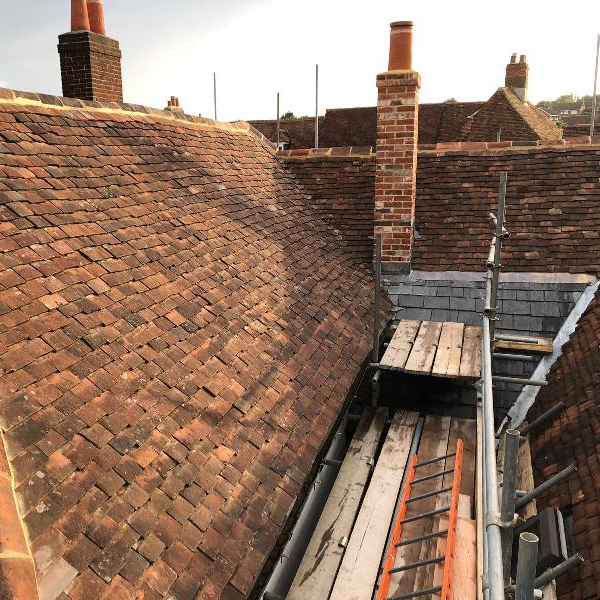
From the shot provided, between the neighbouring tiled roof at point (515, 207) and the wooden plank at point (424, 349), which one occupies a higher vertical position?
the neighbouring tiled roof at point (515, 207)

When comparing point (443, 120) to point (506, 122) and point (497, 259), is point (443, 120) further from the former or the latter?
point (497, 259)

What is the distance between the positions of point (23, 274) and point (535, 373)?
229 inches

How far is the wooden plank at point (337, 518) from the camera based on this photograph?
13.0 feet

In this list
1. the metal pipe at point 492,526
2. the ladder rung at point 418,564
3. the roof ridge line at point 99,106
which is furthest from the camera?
the roof ridge line at point 99,106

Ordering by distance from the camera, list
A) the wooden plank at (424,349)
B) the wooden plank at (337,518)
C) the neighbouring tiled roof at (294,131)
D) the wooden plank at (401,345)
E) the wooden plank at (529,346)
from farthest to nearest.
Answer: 1. the neighbouring tiled roof at (294,131)
2. the wooden plank at (529,346)
3. the wooden plank at (401,345)
4. the wooden plank at (424,349)
5. the wooden plank at (337,518)

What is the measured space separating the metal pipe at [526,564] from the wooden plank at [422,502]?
182 cm

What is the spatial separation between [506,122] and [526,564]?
19553 millimetres

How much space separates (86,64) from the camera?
866 cm

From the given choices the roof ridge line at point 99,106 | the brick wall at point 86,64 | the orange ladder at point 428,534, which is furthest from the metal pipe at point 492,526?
the brick wall at point 86,64

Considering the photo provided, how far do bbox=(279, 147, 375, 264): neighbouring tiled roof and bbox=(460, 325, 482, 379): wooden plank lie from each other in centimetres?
211

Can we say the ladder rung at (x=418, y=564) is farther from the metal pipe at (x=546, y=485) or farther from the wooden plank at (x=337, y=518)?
the metal pipe at (x=546, y=485)

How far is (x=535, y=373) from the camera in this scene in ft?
21.8

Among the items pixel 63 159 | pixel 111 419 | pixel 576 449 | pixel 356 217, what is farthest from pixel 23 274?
pixel 356 217

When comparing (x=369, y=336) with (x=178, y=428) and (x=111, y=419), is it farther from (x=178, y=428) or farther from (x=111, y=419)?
(x=111, y=419)
